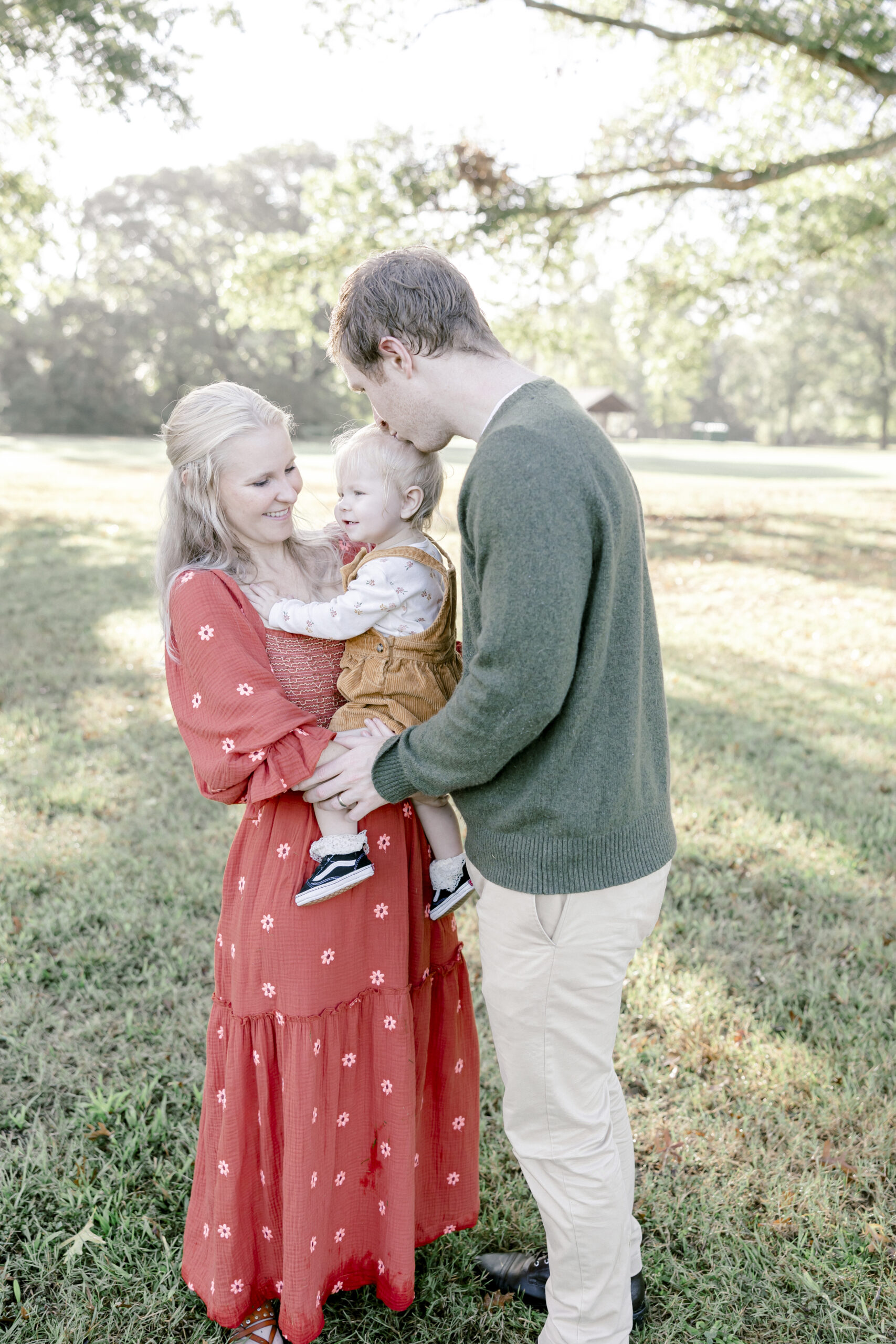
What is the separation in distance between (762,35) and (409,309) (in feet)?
31.3

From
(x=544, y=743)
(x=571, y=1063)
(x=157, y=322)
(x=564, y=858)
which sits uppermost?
(x=157, y=322)

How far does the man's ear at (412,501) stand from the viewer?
218 centimetres

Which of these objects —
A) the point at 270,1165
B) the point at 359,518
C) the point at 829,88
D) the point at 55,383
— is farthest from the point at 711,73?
the point at 55,383

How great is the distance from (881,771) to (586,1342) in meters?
4.24

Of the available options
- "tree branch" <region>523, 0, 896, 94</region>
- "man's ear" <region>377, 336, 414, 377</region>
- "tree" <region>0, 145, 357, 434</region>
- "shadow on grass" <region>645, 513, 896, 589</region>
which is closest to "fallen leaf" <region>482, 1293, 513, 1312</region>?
"man's ear" <region>377, 336, 414, 377</region>

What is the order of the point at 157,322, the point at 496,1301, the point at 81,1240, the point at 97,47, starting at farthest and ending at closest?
the point at 157,322
the point at 97,47
the point at 81,1240
the point at 496,1301

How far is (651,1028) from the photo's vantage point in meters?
3.50

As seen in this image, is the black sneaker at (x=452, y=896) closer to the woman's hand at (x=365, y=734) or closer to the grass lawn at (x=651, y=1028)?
the woman's hand at (x=365, y=734)

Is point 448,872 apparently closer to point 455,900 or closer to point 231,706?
point 455,900

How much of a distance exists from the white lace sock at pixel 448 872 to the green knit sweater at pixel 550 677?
0.33m

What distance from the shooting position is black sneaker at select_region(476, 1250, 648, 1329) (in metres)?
2.43

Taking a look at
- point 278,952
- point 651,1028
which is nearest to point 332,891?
point 278,952

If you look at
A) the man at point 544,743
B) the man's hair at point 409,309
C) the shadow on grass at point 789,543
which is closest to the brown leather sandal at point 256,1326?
the man at point 544,743

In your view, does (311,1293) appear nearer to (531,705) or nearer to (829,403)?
(531,705)
